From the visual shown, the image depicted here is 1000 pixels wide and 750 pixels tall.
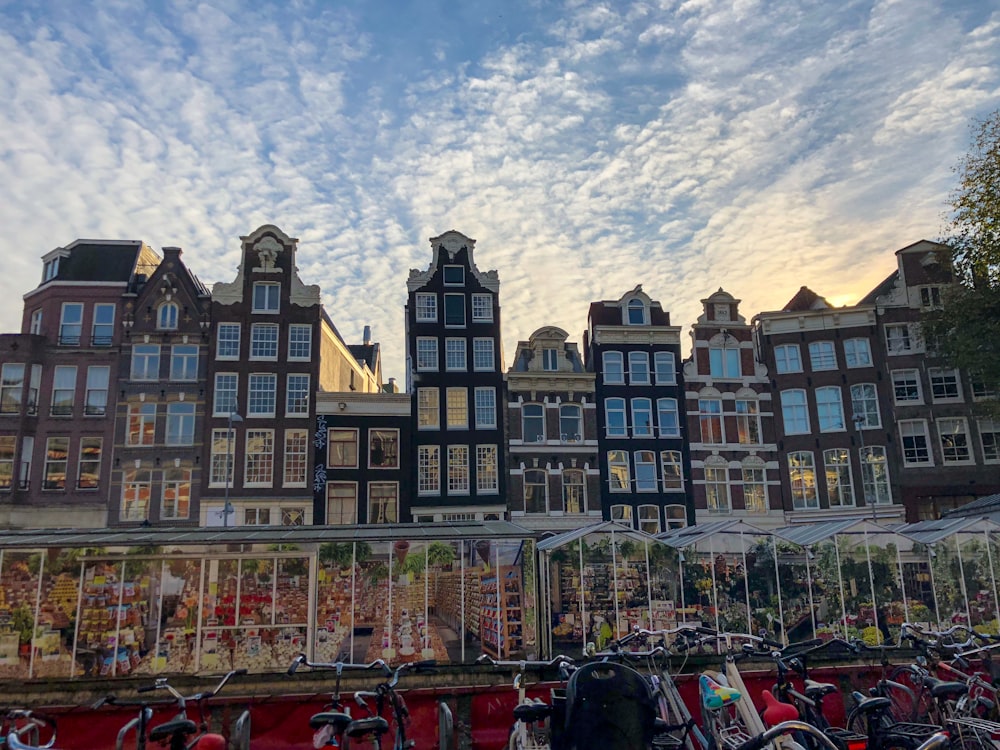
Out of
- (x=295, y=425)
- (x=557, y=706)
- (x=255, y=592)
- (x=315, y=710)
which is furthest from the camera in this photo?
(x=295, y=425)

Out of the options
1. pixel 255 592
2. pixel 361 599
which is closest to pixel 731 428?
pixel 361 599

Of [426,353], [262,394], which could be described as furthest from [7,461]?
[426,353]

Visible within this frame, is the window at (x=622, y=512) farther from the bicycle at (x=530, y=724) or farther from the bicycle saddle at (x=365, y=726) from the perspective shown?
the bicycle saddle at (x=365, y=726)

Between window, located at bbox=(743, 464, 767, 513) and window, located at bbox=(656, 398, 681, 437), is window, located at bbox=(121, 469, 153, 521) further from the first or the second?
window, located at bbox=(743, 464, 767, 513)

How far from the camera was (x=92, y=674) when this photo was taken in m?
17.2

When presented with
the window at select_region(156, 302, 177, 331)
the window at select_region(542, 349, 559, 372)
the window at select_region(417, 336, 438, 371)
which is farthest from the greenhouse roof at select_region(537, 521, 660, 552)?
the window at select_region(156, 302, 177, 331)

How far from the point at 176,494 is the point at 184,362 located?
5.82m

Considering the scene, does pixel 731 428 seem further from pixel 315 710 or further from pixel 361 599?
pixel 315 710

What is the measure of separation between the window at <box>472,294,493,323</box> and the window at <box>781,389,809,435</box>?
48.4ft


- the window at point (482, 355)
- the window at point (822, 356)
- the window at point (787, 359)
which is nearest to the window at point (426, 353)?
the window at point (482, 355)

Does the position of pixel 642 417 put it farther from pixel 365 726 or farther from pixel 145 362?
pixel 365 726

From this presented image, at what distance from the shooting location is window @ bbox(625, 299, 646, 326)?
38.0 meters

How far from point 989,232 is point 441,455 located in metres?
24.9

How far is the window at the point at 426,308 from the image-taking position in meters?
36.2
